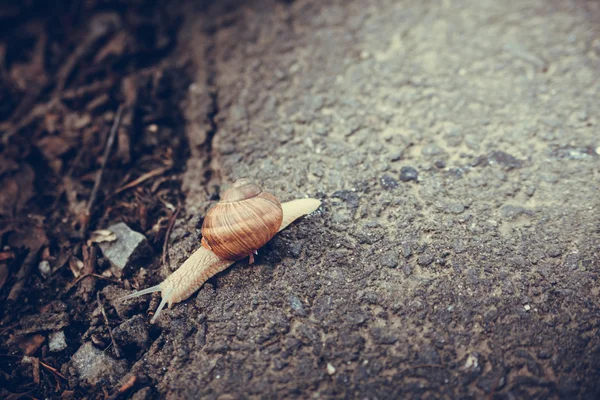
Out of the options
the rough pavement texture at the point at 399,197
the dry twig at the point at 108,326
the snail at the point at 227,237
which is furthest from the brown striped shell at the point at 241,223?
the dry twig at the point at 108,326

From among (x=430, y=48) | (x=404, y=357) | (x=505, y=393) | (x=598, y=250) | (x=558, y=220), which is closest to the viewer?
(x=505, y=393)

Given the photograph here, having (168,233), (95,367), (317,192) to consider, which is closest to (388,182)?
(317,192)

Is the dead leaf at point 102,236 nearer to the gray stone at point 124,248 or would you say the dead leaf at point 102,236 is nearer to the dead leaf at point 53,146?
the gray stone at point 124,248

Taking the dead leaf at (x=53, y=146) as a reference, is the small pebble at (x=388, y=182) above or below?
below

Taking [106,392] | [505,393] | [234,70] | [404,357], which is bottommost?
[505,393]

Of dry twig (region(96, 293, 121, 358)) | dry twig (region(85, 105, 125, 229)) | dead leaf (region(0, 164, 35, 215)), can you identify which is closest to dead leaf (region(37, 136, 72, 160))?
dead leaf (region(0, 164, 35, 215))

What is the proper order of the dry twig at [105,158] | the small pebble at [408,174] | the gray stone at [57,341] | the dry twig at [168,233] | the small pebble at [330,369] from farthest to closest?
the dry twig at [105,158] → the small pebble at [408,174] → the dry twig at [168,233] → the gray stone at [57,341] → the small pebble at [330,369]

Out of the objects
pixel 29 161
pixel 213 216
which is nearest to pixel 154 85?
pixel 29 161

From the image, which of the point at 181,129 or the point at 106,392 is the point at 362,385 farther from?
the point at 181,129
